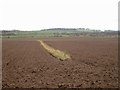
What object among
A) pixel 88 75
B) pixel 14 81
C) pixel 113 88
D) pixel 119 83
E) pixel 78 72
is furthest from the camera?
pixel 78 72

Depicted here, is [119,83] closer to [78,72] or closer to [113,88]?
[113,88]

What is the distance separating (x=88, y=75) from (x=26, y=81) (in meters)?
3.03

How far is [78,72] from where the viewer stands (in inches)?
551

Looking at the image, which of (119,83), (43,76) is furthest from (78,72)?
(119,83)

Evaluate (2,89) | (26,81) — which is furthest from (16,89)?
(26,81)

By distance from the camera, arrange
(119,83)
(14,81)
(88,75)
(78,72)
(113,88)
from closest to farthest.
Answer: (113,88)
(119,83)
(14,81)
(88,75)
(78,72)

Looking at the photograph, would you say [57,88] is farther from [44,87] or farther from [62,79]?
[62,79]

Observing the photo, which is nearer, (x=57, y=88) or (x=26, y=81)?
(x=57, y=88)

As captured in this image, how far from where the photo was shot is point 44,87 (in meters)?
10.7

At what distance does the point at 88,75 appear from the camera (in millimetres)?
13109

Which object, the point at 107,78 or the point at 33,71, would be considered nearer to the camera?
the point at 107,78

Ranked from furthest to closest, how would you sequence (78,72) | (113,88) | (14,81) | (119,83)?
(78,72)
(14,81)
(119,83)
(113,88)

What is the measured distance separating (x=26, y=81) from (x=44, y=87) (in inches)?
59.5

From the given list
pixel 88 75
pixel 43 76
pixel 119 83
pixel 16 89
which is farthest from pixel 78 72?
pixel 16 89
